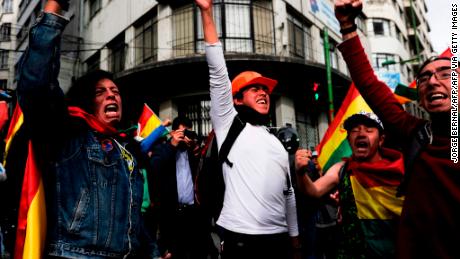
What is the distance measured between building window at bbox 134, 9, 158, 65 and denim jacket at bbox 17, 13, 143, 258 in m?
13.3

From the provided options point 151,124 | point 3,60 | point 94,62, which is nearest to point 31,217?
point 151,124

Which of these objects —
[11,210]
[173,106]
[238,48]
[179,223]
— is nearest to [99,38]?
[173,106]

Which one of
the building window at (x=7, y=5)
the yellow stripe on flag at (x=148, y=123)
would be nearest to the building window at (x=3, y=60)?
the building window at (x=7, y=5)

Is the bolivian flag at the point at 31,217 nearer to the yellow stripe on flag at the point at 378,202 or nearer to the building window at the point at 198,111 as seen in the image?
the yellow stripe on flag at the point at 378,202

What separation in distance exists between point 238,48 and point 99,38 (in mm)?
8561

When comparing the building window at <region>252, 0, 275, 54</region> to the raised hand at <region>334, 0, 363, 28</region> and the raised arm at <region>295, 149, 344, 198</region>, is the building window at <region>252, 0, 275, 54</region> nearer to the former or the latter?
the raised arm at <region>295, 149, 344, 198</region>

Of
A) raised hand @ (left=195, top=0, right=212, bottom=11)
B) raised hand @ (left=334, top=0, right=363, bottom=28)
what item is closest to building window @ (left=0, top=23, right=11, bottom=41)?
raised hand @ (left=195, top=0, right=212, bottom=11)

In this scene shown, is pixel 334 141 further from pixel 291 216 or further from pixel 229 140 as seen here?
pixel 229 140

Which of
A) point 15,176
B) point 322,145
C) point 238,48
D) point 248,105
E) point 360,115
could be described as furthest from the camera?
point 238,48

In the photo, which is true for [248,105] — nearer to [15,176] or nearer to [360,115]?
[360,115]

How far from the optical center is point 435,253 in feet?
5.68

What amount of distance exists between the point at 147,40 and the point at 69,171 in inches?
569

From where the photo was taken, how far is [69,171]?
1974 mm

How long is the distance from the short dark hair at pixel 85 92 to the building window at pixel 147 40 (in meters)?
12.9
